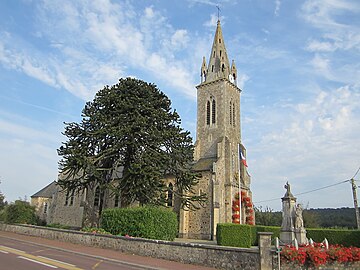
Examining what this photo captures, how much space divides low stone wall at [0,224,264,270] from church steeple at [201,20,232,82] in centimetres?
2604

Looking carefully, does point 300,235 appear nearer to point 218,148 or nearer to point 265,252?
point 265,252

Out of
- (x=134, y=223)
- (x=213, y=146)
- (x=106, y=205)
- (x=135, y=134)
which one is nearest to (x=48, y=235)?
(x=134, y=223)

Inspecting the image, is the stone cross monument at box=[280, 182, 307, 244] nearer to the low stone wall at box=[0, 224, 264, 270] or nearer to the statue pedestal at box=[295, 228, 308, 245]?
Result: the statue pedestal at box=[295, 228, 308, 245]

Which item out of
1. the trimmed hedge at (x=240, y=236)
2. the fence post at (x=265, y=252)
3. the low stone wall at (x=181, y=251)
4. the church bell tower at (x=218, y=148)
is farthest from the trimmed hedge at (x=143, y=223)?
the church bell tower at (x=218, y=148)

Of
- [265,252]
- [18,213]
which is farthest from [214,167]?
[18,213]

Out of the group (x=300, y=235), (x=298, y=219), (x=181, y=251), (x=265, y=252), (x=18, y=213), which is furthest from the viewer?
(x=18, y=213)

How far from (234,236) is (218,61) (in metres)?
25.0

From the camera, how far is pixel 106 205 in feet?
120

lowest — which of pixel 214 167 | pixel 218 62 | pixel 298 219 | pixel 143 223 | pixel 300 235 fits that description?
pixel 300 235

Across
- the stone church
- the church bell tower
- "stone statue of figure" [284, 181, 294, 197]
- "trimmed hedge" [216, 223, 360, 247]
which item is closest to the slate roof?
the stone church

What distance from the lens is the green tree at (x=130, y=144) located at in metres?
21.2

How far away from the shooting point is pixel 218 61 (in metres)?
38.1

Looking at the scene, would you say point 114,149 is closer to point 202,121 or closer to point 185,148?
point 185,148

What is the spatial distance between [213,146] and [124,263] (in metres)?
23.6
